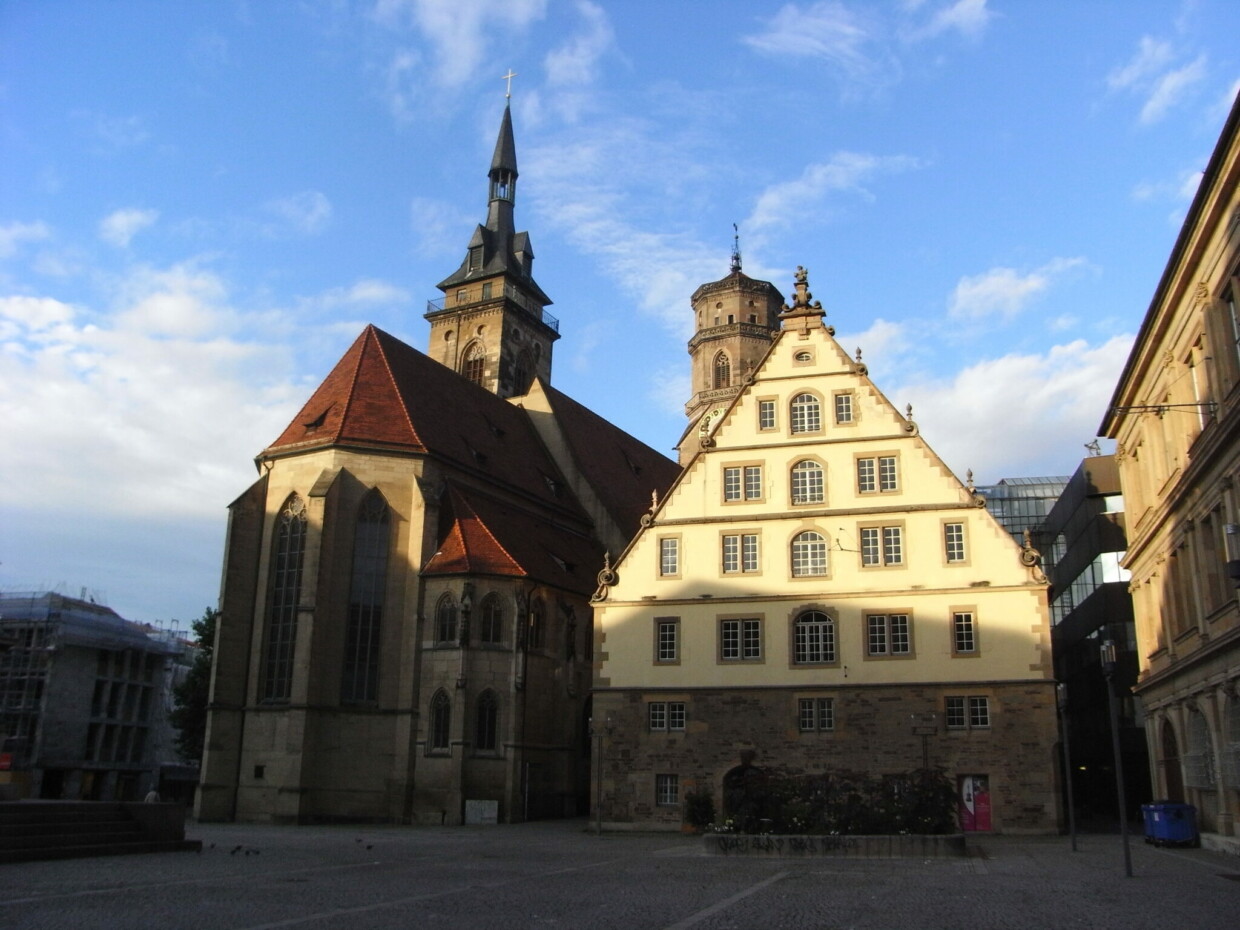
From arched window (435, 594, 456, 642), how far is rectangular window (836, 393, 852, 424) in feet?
48.0

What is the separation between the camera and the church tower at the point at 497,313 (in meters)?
63.5

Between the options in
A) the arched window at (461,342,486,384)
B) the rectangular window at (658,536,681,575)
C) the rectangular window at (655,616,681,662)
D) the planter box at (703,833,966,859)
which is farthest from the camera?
the arched window at (461,342,486,384)

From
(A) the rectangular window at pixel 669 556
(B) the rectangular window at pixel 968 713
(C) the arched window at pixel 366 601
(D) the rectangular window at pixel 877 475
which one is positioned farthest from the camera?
(C) the arched window at pixel 366 601

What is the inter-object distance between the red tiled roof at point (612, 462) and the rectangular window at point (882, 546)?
20.0m

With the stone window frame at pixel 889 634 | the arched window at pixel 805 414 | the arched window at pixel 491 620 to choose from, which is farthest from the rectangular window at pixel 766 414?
Answer: the arched window at pixel 491 620

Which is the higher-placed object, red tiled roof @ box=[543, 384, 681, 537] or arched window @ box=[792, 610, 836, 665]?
red tiled roof @ box=[543, 384, 681, 537]

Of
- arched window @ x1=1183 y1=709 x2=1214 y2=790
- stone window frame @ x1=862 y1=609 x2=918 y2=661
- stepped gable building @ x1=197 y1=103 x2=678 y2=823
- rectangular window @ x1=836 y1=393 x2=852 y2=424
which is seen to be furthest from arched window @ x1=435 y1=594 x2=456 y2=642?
arched window @ x1=1183 y1=709 x2=1214 y2=790

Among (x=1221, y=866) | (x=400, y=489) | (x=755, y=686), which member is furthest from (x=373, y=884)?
(x=400, y=489)

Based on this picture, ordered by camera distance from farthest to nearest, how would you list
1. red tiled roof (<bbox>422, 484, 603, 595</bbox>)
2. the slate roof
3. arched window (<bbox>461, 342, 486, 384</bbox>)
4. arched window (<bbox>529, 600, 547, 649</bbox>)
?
arched window (<bbox>461, 342, 486, 384</bbox>) → the slate roof → arched window (<bbox>529, 600, 547, 649</bbox>) → red tiled roof (<bbox>422, 484, 603, 595</bbox>)

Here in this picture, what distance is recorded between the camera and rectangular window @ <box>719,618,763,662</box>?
1286 inches

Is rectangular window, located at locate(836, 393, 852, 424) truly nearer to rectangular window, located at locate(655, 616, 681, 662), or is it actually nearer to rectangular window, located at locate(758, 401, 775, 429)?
rectangular window, located at locate(758, 401, 775, 429)

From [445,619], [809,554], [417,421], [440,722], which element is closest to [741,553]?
[809,554]

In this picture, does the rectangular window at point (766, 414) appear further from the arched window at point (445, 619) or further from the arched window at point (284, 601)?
the arched window at point (284, 601)

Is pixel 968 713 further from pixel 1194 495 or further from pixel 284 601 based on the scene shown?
pixel 284 601
